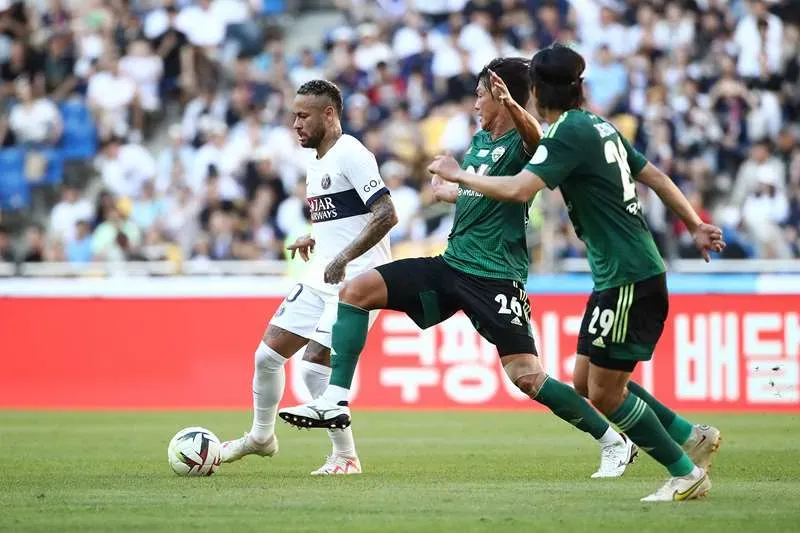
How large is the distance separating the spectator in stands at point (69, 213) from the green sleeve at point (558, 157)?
15547mm

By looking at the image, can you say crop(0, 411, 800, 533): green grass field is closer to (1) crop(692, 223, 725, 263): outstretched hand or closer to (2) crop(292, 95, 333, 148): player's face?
(1) crop(692, 223, 725, 263): outstretched hand

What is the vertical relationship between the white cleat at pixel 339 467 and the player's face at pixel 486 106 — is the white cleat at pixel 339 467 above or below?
below

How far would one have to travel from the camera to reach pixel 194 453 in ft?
32.1

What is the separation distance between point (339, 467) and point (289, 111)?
45.2 ft

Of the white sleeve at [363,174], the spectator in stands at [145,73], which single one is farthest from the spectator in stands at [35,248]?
the white sleeve at [363,174]

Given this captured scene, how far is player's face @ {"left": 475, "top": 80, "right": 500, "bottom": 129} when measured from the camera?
9586 millimetres

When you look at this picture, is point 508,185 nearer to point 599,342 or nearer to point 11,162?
point 599,342

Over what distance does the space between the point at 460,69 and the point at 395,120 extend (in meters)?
1.51

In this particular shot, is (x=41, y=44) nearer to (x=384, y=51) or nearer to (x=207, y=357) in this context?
(x=384, y=51)

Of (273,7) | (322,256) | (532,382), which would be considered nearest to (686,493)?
(532,382)

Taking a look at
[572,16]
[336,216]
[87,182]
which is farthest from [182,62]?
[336,216]

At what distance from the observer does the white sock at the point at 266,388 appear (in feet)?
33.4

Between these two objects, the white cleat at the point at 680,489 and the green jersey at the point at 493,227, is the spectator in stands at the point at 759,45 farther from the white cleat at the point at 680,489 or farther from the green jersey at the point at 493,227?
the white cleat at the point at 680,489

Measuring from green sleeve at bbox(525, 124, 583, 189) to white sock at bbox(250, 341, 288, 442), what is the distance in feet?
9.72
